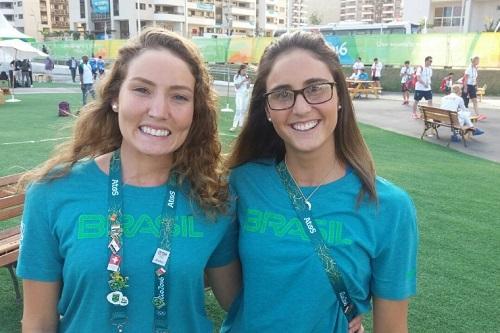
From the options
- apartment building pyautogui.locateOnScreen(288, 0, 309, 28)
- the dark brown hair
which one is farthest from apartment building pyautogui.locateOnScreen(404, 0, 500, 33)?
apartment building pyautogui.locateOnScreen(288, 0, 309, 28)

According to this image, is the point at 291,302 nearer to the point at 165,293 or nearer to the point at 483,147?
the point at 165,293

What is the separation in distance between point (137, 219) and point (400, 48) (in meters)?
24.4

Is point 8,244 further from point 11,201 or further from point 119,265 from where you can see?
point 119,265

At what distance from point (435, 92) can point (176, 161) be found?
82.1ft

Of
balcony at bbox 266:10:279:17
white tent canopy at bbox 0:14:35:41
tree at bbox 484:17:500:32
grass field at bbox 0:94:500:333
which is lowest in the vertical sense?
grass field at bbox 0:94:500:333

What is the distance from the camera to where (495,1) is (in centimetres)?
3934

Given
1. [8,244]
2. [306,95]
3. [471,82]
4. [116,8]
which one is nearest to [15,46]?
[471,82]

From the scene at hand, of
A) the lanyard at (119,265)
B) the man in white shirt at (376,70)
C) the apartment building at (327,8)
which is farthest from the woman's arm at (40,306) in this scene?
the apartment building at (327,8)

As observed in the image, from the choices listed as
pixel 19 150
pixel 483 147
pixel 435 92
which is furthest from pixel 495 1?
pixel 19 150

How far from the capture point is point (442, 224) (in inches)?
231

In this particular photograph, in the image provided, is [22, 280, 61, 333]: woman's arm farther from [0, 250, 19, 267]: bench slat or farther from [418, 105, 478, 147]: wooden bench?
[418, 105, 478, 147]: wooden bench

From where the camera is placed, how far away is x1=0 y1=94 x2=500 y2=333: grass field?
12.4 feet

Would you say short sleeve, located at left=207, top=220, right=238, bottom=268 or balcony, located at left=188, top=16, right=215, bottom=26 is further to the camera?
balcony, located at left=188, top=16, right=215, bottom=26

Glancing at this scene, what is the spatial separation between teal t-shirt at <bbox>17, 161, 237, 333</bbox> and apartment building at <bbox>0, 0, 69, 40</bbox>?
105779mm
